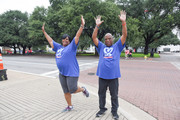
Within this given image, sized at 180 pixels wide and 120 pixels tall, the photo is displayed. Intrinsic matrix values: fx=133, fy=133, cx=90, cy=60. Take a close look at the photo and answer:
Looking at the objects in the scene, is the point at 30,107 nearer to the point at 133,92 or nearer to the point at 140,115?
the point at 140,115

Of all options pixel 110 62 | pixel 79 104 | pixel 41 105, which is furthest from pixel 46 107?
pixel 110 62

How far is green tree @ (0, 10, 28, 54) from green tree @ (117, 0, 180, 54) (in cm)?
2530

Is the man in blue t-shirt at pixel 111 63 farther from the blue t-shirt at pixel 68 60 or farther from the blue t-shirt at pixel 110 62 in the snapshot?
the blue t-shirt at pixel 68 60

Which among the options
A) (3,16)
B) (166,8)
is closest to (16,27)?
(3,16)

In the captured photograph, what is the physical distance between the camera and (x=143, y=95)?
4.52m

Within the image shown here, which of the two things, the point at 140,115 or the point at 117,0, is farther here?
the point at 117,0

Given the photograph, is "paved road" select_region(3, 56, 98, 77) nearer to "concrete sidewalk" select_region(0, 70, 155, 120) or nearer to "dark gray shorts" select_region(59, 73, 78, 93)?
"concrete sidewalk" select_region(0, 70, 155, 120)

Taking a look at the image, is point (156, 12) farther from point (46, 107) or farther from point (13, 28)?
point (13, 28)

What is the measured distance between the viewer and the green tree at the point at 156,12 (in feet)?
74.0

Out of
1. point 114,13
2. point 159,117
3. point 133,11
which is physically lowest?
point 159,117

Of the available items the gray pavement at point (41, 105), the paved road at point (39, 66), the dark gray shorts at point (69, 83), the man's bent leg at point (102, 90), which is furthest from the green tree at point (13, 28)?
the man's bent leg at point (102, 90)

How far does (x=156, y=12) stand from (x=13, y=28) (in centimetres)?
3461

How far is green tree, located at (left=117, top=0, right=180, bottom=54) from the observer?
22.5 m

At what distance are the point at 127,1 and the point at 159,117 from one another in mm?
28436
